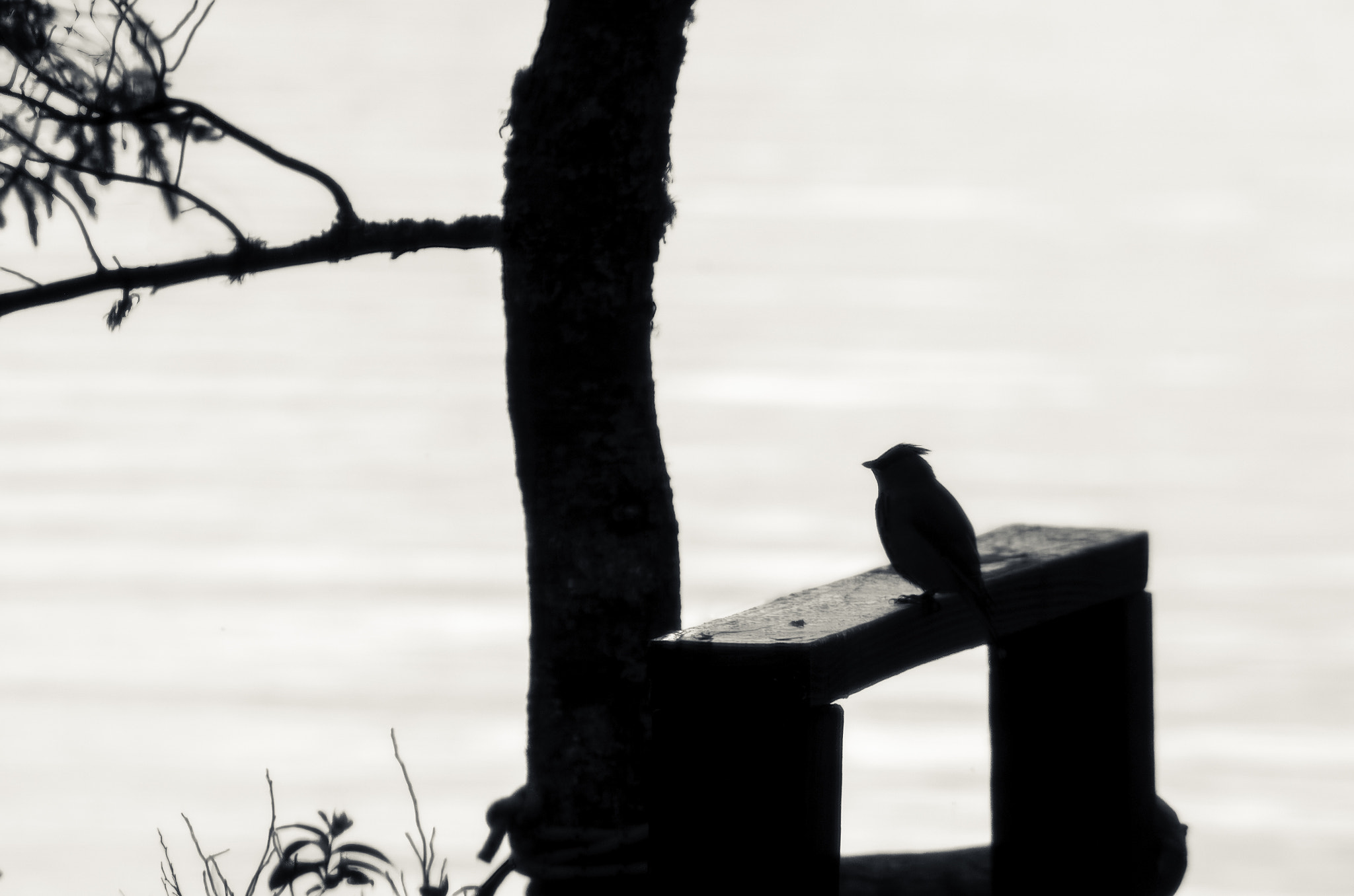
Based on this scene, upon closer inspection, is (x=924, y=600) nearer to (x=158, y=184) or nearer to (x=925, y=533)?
(x=925, y=533)

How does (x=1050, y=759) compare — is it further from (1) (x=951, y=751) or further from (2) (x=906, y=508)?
(1) (x=951, y=751)

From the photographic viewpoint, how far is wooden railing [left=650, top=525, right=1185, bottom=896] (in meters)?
1.76

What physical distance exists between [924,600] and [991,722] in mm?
662

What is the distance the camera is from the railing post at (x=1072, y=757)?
2.68 metres

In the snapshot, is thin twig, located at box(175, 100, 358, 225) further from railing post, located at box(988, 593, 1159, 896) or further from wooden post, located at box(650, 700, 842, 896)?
wooden post, located at box(650, 700, 842, 896)

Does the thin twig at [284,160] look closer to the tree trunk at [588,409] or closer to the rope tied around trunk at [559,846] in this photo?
the tree trunk at [588,409]

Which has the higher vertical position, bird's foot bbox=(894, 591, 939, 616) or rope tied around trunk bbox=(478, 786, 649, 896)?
bird's foot bbox=(894, 591, 939, 616)

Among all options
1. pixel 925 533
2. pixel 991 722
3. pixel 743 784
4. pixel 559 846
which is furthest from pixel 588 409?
pixel 743 784

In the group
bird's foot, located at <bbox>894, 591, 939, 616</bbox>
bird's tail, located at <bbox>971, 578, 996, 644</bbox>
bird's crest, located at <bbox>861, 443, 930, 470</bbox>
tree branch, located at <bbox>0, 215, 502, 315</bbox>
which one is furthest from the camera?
bird's crest, located at <bbox>861, 443, 930, 470</bbox>

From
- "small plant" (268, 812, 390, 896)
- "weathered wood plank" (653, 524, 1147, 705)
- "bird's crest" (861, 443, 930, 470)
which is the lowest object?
"small plant" (268, 812, 390, 896)

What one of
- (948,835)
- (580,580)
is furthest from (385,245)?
(948,835)

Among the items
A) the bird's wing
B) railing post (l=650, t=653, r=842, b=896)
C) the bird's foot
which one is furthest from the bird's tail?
railing post (l=650, t=653, r=842, b=896)

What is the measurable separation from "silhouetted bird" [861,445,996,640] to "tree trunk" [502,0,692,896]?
1.21 ft

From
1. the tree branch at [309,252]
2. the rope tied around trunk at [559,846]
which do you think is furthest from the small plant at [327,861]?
the tree branch at [309,252]
